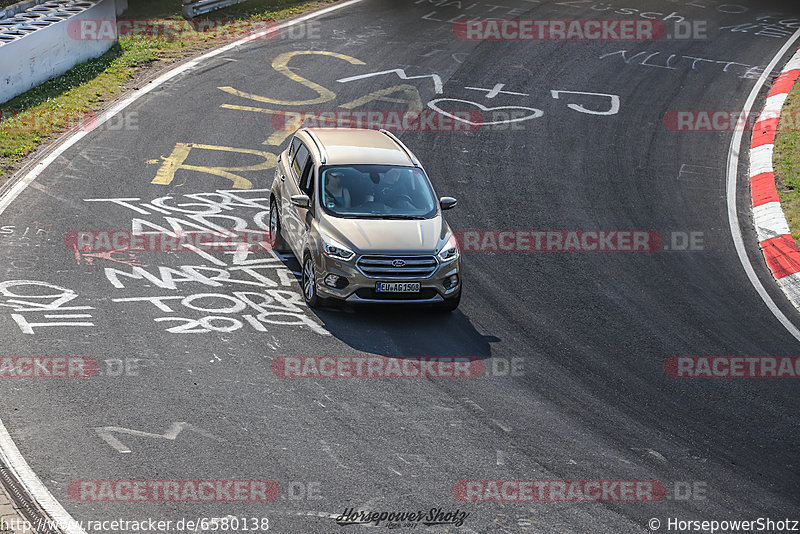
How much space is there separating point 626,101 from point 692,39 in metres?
5.86

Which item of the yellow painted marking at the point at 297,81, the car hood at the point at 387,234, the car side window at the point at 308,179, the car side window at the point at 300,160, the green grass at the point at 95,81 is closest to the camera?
the car hood at the point at 387,234

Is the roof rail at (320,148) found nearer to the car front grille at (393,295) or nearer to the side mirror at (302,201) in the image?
the side mirror at (302,201)

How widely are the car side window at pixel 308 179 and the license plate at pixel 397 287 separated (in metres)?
1.93

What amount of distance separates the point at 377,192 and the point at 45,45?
11.4 metres

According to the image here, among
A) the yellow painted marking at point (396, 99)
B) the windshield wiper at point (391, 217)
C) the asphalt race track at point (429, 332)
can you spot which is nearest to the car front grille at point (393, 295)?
the asphalt race track at point (429, 332)

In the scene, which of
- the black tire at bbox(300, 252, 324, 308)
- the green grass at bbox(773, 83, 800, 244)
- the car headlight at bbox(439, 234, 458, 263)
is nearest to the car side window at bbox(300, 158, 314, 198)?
the black tire at bbox(300, 252, 324, 308)

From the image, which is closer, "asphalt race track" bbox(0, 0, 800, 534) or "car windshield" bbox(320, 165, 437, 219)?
"asphalt race track" bbox(0, 0, 800, 534)

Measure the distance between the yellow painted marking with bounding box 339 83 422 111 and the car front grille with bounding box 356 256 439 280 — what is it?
364 inches

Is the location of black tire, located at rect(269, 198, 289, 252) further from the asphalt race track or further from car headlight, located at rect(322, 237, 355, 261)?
car headlight, located at rect(322, 237, 355, 261)

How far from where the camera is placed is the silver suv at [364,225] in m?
12.1

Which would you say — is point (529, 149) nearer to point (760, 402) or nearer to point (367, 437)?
point (760, 402)

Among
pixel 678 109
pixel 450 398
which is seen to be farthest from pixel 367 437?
pixel 678 109

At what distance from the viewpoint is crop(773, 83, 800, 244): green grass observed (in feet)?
52.5

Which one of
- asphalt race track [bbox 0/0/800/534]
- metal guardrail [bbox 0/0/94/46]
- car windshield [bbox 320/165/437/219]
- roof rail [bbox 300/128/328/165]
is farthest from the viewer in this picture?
metal guardrail [bbox 0/0/94/46]
